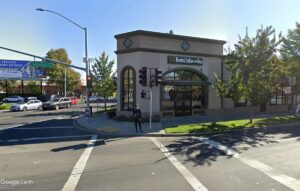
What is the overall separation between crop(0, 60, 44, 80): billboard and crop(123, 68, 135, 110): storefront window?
37.9 m

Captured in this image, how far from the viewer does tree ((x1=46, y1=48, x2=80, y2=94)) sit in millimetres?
70812

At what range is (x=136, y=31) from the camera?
81.7 feet

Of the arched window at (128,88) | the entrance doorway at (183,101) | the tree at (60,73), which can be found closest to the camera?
the arched window at (128,88)

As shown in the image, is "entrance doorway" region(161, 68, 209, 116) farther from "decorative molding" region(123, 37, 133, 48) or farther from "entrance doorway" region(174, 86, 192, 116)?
"decorative molding" region(123, 37, 133, 48)

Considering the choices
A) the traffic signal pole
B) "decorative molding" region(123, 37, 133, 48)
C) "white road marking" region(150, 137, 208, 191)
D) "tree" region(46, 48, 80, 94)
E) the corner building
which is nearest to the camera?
"white road marking" region(150, 137, 208, 191)

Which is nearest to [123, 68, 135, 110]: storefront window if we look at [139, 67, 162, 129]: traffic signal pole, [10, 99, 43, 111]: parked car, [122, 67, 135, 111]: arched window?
[122, 67, 135, 111]: arched window

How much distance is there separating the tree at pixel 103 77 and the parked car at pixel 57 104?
839 cm

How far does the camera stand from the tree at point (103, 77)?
38312mm

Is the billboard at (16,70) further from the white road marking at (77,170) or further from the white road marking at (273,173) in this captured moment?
the white road marking at (273,173)

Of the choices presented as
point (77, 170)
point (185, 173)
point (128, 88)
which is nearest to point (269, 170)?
point (185, 173)

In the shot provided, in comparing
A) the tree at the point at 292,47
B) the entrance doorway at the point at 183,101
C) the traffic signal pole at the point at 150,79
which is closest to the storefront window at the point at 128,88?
the traffic signal pole at the point at 150,79

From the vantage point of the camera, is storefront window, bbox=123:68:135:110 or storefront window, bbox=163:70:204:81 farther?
storefront window, bbox=163:70:204:81

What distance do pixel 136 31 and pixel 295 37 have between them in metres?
18.5

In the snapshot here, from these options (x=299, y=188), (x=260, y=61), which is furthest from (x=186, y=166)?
(x=260, y=61)
